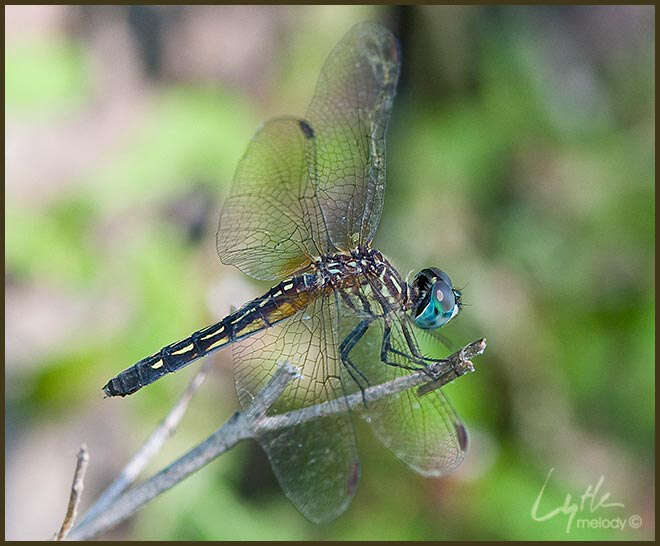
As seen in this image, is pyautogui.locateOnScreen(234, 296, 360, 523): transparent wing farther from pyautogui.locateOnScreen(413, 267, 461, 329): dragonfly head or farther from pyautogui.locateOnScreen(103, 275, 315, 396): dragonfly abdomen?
pyautogui.locateOnScreen(413, 267, 461, 329): dragonfly head

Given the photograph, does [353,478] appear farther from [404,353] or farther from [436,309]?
[436,309]

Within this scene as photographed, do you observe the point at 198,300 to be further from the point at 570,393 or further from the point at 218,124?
the point at 570,393

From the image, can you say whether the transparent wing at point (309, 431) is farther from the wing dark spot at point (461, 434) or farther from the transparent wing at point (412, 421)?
the wing dark spot at point (461, 434)

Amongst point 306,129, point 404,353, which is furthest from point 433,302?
point 306,129

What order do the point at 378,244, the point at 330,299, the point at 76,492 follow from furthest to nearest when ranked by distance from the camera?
1. the point at 378,244
2. the point at 330,299
3. the point at 76,492

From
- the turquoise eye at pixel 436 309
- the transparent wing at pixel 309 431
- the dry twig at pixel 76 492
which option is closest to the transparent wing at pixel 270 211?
the transparent wing at pixel 309 431

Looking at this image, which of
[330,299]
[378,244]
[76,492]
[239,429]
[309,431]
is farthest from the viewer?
[378,244]
